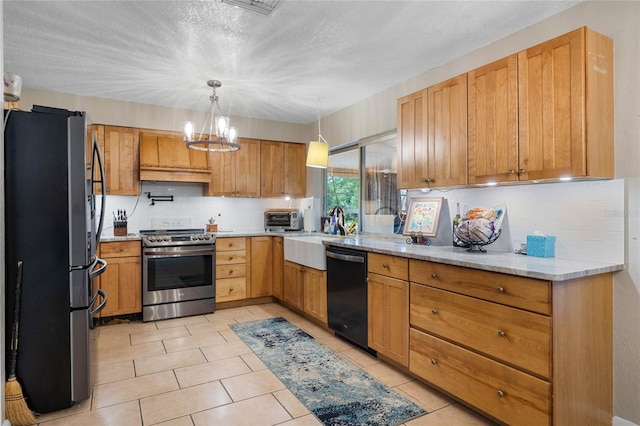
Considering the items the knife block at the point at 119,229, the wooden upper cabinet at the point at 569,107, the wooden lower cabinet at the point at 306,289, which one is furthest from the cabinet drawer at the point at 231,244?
the wooden upper cabinet at the point at 569,107

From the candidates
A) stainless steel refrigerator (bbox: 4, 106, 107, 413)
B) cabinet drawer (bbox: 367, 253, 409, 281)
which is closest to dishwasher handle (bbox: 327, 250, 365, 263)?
cabinet drawer (bbox: 367, 253, 409, 281)

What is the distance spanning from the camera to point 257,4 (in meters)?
2.32

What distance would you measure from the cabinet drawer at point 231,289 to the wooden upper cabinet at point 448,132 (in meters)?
2.76

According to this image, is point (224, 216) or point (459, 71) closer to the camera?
point (459, 71)

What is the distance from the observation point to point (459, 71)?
3139 millimetres

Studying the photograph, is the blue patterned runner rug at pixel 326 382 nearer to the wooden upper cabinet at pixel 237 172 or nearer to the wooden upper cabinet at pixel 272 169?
the wooden upper cabinet at pixel 237 172

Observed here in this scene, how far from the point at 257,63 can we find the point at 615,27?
2.50 metres

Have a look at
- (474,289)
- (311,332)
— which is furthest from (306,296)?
(474,289)

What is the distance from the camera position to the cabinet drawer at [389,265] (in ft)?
8.85

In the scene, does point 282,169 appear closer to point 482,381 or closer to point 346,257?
point 346,257

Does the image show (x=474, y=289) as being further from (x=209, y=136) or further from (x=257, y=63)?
(x=209, y=136)

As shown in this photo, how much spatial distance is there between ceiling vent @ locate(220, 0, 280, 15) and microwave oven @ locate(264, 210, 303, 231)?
3.16 meters

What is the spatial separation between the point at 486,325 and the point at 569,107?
1278 millimetres

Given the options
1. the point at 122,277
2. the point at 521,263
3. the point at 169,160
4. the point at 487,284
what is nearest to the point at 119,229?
the point at 122,277
